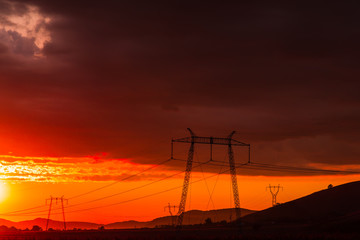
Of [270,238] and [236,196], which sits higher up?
[236,196]

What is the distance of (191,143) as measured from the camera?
6781 inches

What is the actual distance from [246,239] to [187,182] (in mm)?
23881

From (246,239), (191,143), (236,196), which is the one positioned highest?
(191,143)

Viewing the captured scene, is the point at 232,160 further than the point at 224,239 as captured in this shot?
Yes

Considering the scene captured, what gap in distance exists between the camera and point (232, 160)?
176375mm

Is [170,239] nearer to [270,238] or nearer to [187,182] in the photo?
[187,182]

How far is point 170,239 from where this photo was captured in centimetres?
16250

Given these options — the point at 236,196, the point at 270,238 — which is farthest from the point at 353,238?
the point at 236,196

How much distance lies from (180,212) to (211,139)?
25.1 metres

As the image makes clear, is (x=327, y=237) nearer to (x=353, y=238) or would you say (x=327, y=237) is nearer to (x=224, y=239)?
(x=353, y=238)

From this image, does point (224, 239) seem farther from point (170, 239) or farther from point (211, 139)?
point (211, 139)

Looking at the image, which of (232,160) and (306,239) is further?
(232,160)

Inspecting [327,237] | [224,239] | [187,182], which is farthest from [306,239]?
[187,182]

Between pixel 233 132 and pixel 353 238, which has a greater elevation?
pixel 233 132
